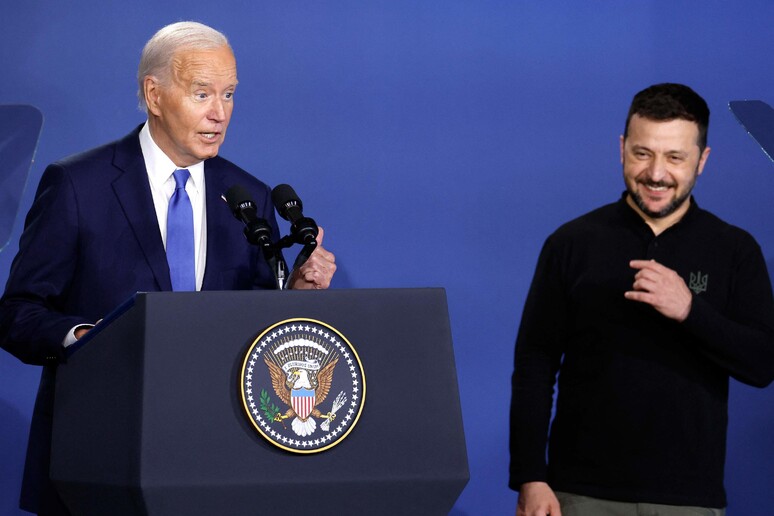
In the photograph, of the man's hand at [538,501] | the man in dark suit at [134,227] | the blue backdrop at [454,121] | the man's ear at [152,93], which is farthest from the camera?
the blue backdrop at [454,121]

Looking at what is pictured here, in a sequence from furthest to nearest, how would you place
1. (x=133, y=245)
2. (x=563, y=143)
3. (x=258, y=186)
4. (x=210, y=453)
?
1. (x=563, y=143)
2. (x=258, y=186)
3. (x=133, y=245)
4. (x=210, y=453)

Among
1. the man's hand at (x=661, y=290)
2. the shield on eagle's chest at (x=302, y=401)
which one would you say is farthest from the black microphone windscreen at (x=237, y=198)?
the man's hand at (x=661, y=290)

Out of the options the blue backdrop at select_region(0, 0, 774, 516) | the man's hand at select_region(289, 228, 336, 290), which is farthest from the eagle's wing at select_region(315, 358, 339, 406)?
the blue backdrop at select_region(0, 0, 774, 516)

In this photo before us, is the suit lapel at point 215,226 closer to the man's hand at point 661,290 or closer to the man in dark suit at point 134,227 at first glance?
the man in dark suit at point 134,227

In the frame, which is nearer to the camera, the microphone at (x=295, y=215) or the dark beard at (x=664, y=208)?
the microphone at (x=295, y=215)

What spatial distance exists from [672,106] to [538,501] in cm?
87

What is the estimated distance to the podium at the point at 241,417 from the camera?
62.3 inches

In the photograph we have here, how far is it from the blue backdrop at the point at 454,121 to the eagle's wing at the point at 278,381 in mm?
1738

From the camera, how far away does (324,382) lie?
1.65 metres

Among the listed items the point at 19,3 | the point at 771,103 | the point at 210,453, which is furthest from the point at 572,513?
the point at 19,3

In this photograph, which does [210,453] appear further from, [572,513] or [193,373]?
[572,513]

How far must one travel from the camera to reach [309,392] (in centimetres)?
164

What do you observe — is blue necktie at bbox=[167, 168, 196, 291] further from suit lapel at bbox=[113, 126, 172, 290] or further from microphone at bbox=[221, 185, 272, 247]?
microphone at bbox=[221, 185, 272, 247]

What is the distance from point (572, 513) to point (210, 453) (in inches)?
42.3
